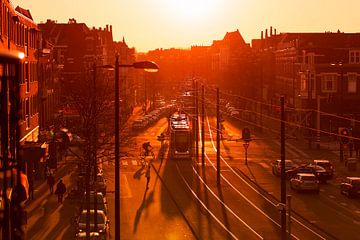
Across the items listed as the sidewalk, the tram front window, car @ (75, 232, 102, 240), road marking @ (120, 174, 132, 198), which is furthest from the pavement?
the tram front window

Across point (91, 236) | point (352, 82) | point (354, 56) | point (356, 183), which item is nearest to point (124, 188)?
point (356, 183)

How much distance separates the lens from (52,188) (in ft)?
117

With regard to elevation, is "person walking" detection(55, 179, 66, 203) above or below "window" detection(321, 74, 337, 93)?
below

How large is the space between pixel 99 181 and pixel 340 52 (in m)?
42.0

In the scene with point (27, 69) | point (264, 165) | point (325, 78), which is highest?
point (27, 69)

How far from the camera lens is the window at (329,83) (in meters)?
66.8

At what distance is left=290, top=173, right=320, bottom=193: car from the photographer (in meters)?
35.0

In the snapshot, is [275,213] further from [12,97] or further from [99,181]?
[12,97]

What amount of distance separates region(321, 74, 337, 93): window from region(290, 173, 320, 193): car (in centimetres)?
3238

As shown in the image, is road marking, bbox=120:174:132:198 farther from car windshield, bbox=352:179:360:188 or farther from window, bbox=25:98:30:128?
car windshield, bbox=352:179:360:188

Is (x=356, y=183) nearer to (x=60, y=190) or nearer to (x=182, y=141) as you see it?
(x=60, y=190)

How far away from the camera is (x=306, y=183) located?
3500 centimetres

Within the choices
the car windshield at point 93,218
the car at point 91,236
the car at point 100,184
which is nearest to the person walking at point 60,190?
the car at point 100,184

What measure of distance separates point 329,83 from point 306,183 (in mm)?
33513
